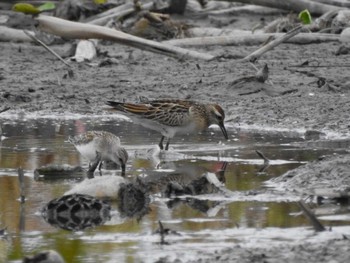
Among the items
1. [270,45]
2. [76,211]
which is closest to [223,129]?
[270,45]

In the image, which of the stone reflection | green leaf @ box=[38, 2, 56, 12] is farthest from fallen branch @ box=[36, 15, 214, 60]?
the stone reflection

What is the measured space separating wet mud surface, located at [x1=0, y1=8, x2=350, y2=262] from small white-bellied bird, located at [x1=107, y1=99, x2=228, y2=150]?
92 cm

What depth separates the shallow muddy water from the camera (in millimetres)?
7840

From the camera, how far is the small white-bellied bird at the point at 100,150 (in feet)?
35.6

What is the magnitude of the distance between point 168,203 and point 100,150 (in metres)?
1.77

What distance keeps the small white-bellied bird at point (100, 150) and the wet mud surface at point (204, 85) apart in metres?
2.45

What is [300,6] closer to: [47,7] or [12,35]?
[47,7]

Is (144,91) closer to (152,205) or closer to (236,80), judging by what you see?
(236,80)

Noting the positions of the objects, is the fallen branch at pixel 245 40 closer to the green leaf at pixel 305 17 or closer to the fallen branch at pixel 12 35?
the green leaf at pixel 305 17

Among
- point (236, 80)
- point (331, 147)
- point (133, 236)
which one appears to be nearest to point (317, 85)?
point (236, 80)

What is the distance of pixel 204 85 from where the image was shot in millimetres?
15766

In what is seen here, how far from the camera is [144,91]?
1568 centimetres

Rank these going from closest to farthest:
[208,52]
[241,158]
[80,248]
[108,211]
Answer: [80,248]
[108,211]
[241,158]
[208,52]

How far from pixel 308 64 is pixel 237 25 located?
9.79 feet
